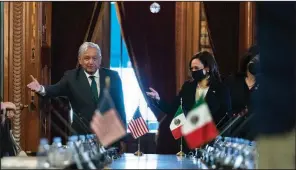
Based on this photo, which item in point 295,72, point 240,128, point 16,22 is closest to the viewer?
point 295,72

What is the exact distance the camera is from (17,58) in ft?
23.9

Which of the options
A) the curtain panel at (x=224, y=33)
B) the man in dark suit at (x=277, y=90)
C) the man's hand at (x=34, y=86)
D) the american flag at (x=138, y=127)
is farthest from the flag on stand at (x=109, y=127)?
the curtain panel at (x=224, y=33)

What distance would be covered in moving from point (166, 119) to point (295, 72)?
5555mm

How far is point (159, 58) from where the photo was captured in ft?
26.2

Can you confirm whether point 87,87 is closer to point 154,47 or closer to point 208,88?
point 208,88

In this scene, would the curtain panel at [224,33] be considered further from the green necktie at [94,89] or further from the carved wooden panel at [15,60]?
the green necktie at [94,89]

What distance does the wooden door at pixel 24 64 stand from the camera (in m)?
7.25

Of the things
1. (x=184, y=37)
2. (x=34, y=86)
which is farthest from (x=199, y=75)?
(x=184, y=37)

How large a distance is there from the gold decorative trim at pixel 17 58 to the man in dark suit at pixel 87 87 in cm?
229

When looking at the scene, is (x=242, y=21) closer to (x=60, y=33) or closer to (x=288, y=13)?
(x=60, y=33)

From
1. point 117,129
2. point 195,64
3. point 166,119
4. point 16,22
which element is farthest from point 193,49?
point 117,129

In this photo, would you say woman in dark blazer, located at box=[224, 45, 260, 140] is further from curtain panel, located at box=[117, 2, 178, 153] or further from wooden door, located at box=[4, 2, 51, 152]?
wooden door, located at box=[4, 2, 51, 152]

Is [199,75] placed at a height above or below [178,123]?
above

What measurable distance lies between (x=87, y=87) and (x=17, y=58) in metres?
2.57
